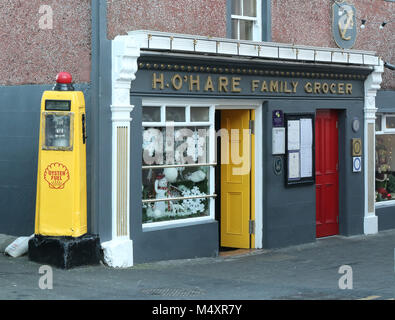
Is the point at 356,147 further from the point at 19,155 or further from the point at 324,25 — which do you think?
the point at 19,155

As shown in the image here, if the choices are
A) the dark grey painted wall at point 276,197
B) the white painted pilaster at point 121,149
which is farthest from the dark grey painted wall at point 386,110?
the white painted pilaster at point 121,149

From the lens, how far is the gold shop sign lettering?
1190 centimetres

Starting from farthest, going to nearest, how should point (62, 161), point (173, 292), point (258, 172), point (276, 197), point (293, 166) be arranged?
point (293, 166), point (276, 197), point (258, 172), point (62, 161), point (173, 292)

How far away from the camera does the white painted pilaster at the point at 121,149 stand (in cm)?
1112

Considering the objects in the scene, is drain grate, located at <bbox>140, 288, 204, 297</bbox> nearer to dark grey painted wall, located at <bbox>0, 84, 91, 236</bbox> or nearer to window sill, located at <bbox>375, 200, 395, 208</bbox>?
dark grey painted wall, located at <bbox>0, 84, 91, 236</bbox>

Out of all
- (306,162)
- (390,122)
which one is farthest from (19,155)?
(390,122)

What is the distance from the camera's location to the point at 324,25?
47.9ft

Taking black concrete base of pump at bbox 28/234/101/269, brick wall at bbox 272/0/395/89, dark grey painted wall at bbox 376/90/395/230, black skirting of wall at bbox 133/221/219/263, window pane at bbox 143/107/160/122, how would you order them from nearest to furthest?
black concrete base of pump at bbox 28/234/101/269, black skirting of wall at bbox 133/221/219/263, window pane at bbox 143/107/160/122, brick wall at bbox 272/0/395/89, dark grey painted wall at bbox 376/90/395/230

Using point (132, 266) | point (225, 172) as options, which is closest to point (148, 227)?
point (132, 266)

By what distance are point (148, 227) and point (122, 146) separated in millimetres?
→ 1374

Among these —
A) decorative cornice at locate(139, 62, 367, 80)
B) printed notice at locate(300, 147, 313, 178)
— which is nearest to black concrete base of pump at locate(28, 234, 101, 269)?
decorative cornice at locate(139, 62, 367, 80)

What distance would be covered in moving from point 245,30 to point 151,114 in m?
2.67

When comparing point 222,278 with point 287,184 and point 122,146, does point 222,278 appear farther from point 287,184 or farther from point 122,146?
point 287,184

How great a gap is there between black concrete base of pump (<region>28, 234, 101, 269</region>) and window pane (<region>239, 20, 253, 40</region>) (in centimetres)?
455
